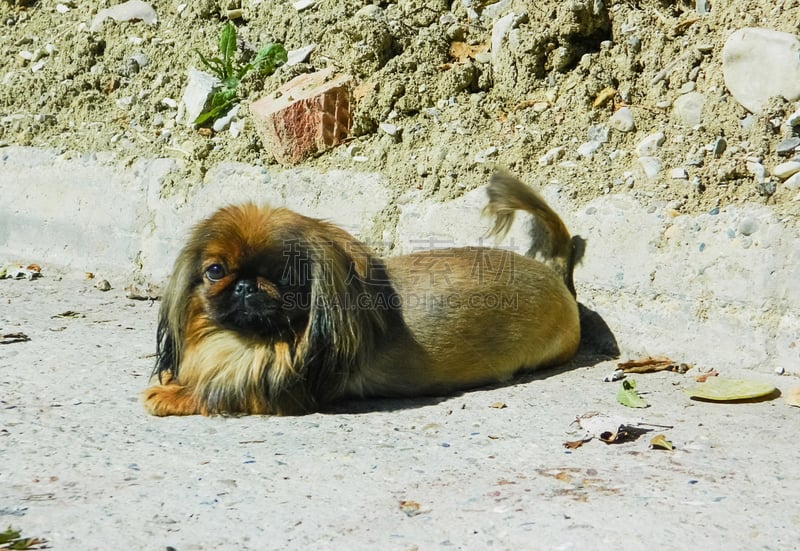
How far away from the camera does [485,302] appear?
5.00 meters

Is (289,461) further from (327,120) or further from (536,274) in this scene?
(327,120)

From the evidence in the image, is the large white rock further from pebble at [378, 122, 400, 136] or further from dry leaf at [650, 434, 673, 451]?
dry leaf at [650, 434, 673, 451]

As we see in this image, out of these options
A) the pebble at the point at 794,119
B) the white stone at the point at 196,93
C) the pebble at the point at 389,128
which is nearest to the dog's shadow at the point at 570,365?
the pebble at the point at 794,119

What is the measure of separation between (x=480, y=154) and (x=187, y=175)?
2.27 m

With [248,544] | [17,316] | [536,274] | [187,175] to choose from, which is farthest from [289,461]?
[187,175]

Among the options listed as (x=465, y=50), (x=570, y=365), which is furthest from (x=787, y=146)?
(x=465, y=50)

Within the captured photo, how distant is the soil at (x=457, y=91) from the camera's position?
17.7 ft

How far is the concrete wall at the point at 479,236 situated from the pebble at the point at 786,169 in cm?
28

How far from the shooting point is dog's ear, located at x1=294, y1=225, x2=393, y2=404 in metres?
4.34

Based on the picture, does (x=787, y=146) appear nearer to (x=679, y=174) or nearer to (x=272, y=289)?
(x=679, y=174)

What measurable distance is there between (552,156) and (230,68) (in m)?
2.87

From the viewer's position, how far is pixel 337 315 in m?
4.36

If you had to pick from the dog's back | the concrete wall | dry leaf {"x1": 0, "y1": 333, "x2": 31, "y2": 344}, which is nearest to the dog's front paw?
the dog's back

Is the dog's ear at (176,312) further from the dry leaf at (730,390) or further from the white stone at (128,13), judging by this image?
the white stone at (128,13)
